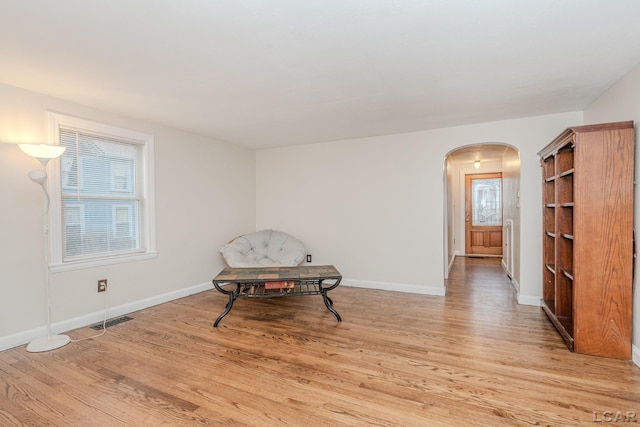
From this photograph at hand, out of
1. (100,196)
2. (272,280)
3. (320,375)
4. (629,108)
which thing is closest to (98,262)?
(100,196)

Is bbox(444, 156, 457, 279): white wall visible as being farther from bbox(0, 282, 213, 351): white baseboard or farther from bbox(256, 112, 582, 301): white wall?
bbox(0, 282, 213, 351): white baseboard

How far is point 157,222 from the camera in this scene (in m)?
3.85

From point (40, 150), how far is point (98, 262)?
125cm

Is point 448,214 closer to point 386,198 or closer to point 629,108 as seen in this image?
point 386,198

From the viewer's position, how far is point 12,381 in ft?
7.03

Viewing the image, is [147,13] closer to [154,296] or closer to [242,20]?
[242,20]

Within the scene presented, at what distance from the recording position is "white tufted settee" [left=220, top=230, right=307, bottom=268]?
14.1 ft

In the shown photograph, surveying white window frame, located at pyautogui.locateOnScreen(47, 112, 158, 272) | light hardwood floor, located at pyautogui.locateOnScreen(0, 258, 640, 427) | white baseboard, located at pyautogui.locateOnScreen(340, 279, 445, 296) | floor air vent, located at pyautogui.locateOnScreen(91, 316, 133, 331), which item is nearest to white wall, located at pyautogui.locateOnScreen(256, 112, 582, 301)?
white baseboard, located at pyautogui.locateOnScreen(340, 279, 445, 296)

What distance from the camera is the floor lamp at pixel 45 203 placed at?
Result: 8.29 ft

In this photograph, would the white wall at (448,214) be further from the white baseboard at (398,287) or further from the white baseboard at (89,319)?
the white baseboard at (89,319)

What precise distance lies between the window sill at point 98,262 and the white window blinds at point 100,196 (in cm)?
5

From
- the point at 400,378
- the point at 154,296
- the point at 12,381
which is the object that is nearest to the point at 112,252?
the point at 154,296

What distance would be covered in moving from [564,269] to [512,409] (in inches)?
69.6

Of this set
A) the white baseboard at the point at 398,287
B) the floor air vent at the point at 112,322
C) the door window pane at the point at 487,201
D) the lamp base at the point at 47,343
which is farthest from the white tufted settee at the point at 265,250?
the door window pane at the point at 487,201
